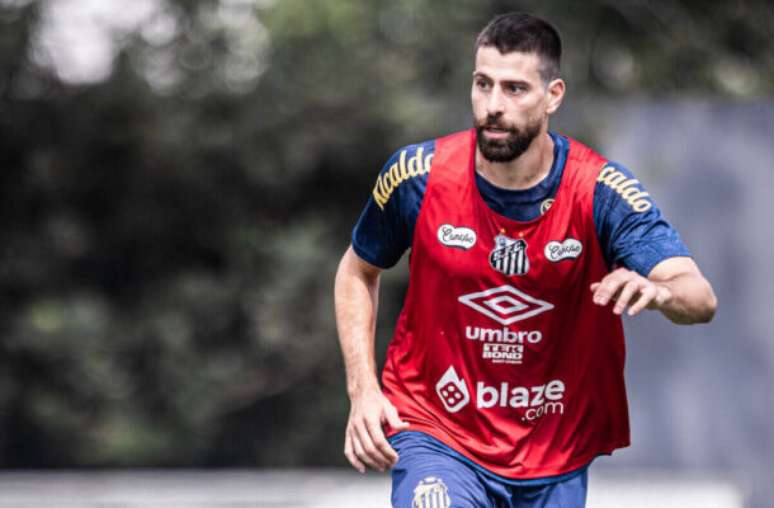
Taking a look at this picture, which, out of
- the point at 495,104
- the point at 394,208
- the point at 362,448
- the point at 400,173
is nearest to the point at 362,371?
the point at 362,448

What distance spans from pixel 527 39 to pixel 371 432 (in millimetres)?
1406

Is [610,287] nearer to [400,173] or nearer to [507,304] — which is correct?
[507,304]

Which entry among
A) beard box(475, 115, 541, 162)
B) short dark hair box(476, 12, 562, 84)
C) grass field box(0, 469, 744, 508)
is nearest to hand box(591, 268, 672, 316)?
beard box(475, 115, 541, 162)

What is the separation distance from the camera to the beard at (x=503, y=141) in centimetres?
462

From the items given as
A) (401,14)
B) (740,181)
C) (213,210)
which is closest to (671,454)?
(740,181)

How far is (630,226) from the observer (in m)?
4.49

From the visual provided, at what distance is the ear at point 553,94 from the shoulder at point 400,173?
438 millimetres

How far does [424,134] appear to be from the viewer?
13711 millimetres

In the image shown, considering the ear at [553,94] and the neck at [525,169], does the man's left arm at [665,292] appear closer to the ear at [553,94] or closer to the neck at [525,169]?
the neck at [525,169]

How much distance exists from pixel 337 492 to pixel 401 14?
21.7 feet

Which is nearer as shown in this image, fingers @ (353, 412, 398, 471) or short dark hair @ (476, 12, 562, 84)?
fingers @ (353, 412, 398, 471)

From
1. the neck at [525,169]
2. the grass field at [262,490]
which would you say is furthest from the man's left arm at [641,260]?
the grass field at [262,490]

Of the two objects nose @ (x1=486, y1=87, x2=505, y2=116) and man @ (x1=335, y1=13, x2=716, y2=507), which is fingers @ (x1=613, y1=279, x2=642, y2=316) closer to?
man @ (x1=335, y1=13, x2=716, y2=507)

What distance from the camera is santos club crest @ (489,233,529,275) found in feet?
15.3
